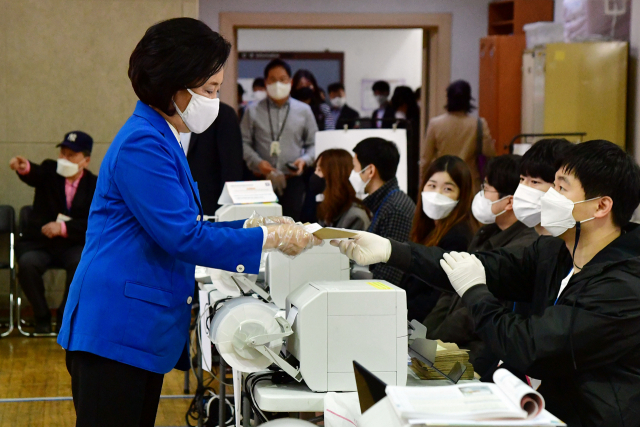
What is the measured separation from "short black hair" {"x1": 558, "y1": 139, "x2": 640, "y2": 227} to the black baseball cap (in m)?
3.93

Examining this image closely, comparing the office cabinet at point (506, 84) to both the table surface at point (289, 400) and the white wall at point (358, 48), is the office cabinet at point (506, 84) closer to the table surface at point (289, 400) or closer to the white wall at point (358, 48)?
the white wall at point (358, 48)

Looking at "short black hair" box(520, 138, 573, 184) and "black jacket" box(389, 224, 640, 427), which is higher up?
"short black hair" box(520, 138, 573, 184)

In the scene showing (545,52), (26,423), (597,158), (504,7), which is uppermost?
(504,7)

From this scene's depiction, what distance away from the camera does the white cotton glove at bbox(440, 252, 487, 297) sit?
192cm

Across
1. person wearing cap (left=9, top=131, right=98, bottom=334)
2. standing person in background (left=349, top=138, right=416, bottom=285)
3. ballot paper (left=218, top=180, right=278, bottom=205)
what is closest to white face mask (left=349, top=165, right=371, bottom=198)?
standing person in background (left=349, top=138, right=416, bottom=285)

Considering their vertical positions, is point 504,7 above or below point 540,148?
above

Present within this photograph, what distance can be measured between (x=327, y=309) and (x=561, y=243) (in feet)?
2.14

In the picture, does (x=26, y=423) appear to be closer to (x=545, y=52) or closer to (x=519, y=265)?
(x=519, y=265)

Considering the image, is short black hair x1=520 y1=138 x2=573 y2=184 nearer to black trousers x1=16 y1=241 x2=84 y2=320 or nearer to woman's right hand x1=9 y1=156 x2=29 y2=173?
black trousers x1=16 y1=241 x2=84 y2=320

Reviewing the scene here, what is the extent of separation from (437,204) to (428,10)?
4.41m

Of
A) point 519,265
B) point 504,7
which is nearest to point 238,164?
point 519,265

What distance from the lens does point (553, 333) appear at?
65.6 inches

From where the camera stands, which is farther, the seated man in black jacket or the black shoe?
the black shoe

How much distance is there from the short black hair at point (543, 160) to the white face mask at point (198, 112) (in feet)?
4.01
